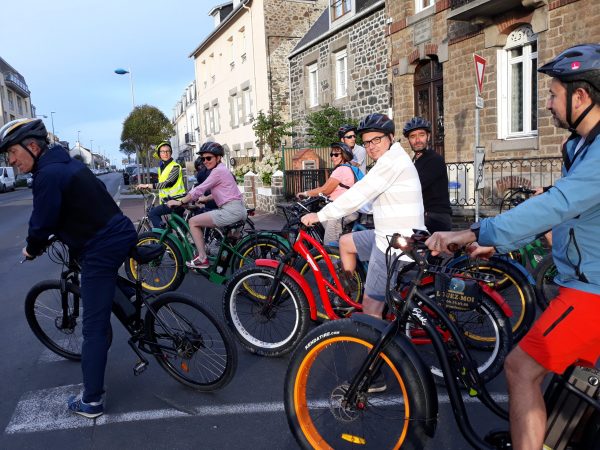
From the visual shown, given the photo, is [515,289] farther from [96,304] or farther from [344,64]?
[344,64]

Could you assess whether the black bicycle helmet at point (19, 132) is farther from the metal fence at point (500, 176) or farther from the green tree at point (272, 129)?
the green tree at point (272, 129)

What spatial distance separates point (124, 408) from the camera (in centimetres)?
379

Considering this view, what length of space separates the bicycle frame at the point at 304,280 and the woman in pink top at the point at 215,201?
227 cm

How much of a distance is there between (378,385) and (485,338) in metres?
1.44

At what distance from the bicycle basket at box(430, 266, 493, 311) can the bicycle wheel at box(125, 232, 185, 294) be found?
473cm

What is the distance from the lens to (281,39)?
2512cm

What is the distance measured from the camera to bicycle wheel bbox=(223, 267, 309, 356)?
451 cm

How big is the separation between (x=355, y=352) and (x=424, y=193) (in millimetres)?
2834

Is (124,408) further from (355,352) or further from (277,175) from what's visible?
(277,175)

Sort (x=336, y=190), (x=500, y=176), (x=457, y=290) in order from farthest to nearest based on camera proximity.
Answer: (x=500, y=176), (x=336, y=190), (x=457, y=290)

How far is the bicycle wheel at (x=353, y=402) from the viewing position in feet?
8.33

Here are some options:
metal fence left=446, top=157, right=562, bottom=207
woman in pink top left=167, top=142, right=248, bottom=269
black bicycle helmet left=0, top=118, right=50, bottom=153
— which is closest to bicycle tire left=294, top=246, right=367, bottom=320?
woman in pink top left=167, top=142, right=248, bottom=269

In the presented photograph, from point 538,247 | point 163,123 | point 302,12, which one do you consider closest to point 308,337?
point 538,247

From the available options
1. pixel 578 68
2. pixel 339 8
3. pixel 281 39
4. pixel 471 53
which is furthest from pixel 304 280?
pixel 281 39
